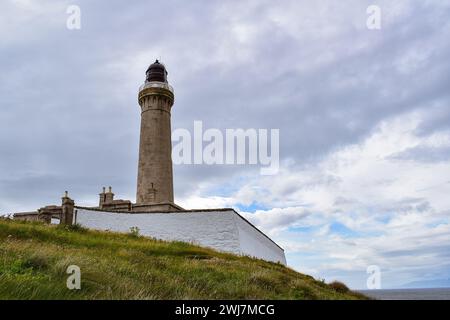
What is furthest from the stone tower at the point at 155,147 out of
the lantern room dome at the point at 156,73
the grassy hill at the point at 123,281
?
the grassy hill at the point at 123,281

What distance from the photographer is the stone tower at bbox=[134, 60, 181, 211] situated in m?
31.4

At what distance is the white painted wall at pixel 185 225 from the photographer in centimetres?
2241

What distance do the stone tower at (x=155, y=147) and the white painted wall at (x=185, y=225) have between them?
621 centimetres

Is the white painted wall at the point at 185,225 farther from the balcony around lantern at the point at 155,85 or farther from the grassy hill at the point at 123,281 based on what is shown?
the balcony around lantern at the point at 155,85

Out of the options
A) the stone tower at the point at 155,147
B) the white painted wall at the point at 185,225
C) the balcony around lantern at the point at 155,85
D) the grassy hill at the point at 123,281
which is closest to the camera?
the grassy hill at the point at 123,281

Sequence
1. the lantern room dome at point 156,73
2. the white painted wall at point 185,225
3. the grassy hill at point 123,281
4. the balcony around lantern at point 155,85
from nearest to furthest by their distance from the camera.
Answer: the grassy hill at point 123,281 → the white painted wall at point 185,225 → the balcony around lantern at point 155,85 → the lantern room dome at point 156,73

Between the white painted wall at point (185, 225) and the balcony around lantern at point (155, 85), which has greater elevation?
the balcony around lantern at point (155, 85)

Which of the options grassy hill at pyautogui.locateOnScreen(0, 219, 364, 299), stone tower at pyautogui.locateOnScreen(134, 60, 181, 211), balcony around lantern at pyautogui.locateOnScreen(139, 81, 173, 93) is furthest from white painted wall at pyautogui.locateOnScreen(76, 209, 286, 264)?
balcony around lantern at pyautogui.locateOnScreen(139, 81, 173, 93)

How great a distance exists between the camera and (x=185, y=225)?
74.9ft

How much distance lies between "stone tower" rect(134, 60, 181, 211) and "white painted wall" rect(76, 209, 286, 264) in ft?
20.4

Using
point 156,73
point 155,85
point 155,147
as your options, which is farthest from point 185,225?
point 156,73

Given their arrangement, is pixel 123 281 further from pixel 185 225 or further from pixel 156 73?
pixel 156 73

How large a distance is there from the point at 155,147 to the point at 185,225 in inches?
444
